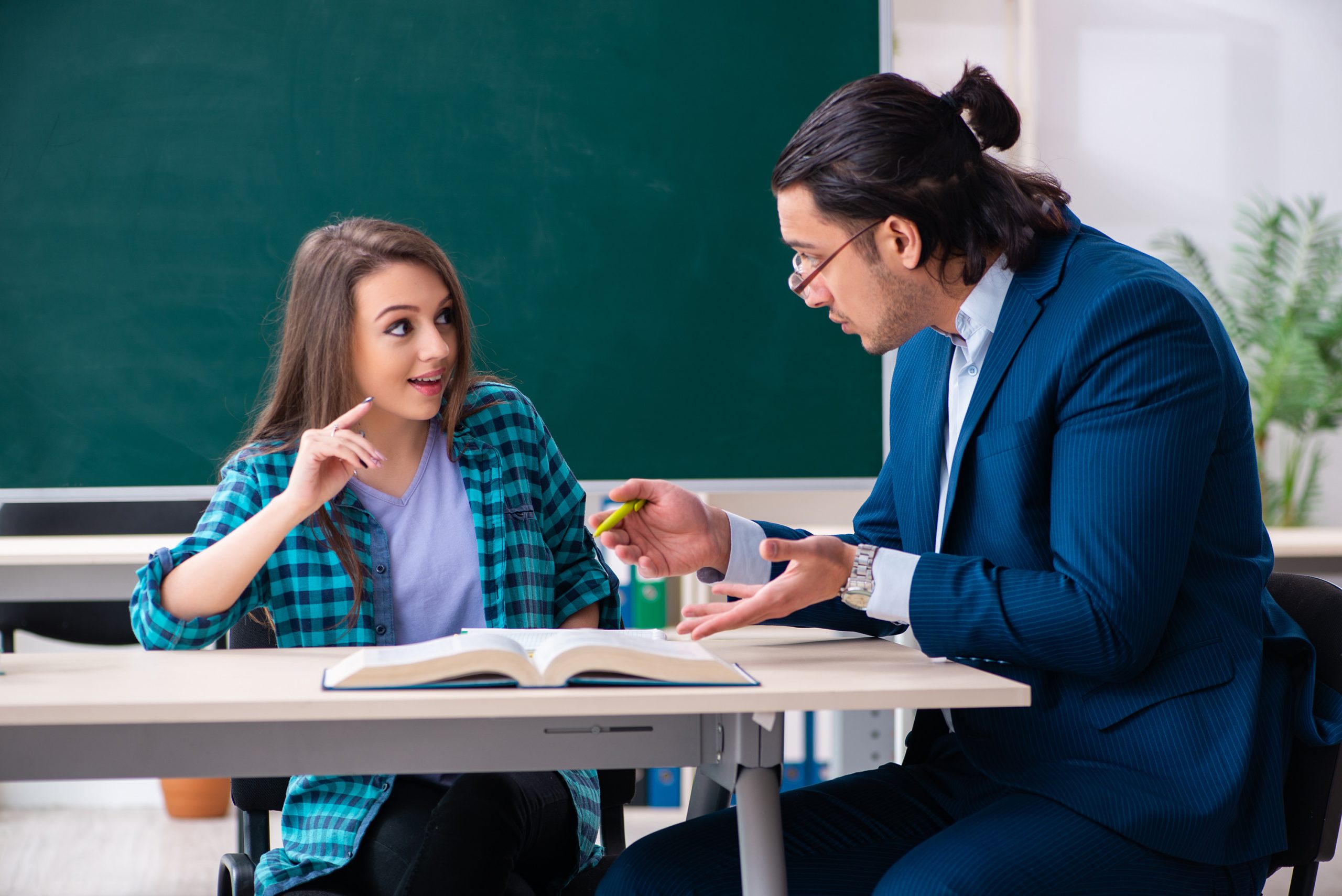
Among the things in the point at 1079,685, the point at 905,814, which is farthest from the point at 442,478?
the point at 1079,685

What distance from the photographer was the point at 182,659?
1.22 m

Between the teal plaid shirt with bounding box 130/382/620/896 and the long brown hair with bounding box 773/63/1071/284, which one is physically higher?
the long brown hair with bounding box 773/63/1071/284

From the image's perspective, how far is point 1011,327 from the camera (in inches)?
50.6

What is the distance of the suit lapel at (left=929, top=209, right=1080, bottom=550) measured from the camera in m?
1.27

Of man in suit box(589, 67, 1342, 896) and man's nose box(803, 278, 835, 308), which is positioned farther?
man's nose box(803, 278, 835, 308)

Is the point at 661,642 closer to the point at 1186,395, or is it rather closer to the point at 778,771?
the point at 778,771

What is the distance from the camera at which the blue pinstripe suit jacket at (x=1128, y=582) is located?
112 cm

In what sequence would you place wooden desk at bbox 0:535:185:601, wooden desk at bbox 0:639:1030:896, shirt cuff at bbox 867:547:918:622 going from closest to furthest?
wooden desk at bbox 0:639:1030:896, shirt cuff at bbox 867:547:918:622, wooden desk at bbox 0:535:185:601

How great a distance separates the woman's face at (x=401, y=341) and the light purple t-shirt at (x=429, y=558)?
12 cm

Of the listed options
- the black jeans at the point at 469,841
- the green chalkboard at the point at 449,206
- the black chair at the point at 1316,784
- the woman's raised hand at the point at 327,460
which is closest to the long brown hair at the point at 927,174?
the black chair at the point at 1316,784

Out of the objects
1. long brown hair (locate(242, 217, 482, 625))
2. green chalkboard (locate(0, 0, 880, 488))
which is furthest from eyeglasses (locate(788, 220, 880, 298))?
green chalkboard (locate(0, 0, 880, 488))

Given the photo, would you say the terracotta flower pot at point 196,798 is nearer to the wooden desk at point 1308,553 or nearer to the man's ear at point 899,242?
the man's ear at point 899,242

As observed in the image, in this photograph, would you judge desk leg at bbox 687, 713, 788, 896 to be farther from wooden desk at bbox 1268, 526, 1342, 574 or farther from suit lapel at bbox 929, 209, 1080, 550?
wooden desk at bbox 1268, 526, 1342, 574

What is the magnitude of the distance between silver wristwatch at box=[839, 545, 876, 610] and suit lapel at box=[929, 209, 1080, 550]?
157 millimetres
